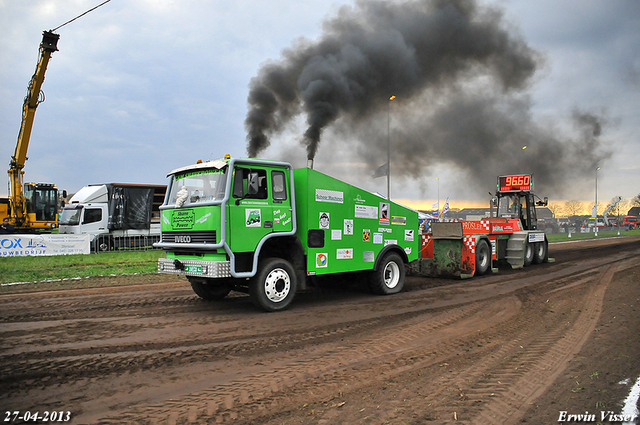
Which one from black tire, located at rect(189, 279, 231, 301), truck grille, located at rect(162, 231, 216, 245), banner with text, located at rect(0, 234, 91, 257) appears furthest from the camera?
banner with text, located at rect(0, 234, 91, 257)

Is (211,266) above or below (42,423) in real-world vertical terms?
above

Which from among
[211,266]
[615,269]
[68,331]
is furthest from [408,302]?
[615,269]

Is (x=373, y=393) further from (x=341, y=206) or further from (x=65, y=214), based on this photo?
(x=65, y=214)

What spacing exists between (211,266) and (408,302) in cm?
398

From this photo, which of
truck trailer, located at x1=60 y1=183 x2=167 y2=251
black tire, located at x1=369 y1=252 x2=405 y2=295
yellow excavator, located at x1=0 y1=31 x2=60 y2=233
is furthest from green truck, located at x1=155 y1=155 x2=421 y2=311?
yellow excavator, located at x1=0 y1=31 x2=60 y2=233

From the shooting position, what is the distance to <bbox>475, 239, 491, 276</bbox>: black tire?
40.6 feet

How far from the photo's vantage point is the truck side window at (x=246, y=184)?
6.66 meters

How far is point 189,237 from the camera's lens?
22.5 feet

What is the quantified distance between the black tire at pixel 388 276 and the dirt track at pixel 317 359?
0.57 meters

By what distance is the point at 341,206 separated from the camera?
25.9ft

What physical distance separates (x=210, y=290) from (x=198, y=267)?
160 cm

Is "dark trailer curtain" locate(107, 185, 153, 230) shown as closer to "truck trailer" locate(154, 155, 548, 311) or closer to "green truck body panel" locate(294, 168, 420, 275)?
"truck trailer" locate(154, 155, 548, 311)

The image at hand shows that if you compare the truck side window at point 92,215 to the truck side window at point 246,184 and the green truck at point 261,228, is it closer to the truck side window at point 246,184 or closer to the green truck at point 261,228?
the green truck at point 261,228

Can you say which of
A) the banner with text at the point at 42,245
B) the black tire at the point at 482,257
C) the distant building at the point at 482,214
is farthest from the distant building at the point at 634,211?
the banner with text at the point at 42,245
